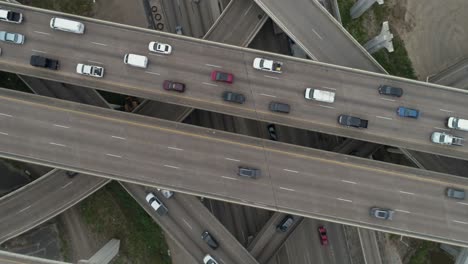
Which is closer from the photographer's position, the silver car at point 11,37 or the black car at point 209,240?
the silver car at point 11,37

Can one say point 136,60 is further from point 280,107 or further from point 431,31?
point 431,31

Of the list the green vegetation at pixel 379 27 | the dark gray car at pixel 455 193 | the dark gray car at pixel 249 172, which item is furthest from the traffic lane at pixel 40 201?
the dark gray car at pixel 455 193

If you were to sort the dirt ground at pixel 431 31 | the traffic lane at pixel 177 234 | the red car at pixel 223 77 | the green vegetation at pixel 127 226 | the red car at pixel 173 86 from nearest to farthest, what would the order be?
the red car at pixel 173 86, the red car at pixel 223 77, the traffic lane at pixel 177 234, the green vegetation at pixel 127 226, the dirt ground at pixel 431 31

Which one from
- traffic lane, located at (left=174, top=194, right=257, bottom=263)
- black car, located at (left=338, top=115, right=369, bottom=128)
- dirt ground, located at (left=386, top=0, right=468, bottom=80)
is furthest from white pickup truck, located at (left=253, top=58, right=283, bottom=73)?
dirt ground, located at (left=386, top=0, right=468, bottom=80)

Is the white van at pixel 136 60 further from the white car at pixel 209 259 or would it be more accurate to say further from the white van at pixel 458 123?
the white van at pixel 458 123

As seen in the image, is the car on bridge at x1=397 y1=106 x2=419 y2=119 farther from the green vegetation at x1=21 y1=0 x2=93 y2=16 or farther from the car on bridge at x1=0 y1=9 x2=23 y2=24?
the car on bridge at x1=0 y1=9 x2=23 y2=24

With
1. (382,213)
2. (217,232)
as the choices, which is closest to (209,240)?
(217,232)

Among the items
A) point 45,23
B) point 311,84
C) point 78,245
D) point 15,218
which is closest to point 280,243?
point 311,84
